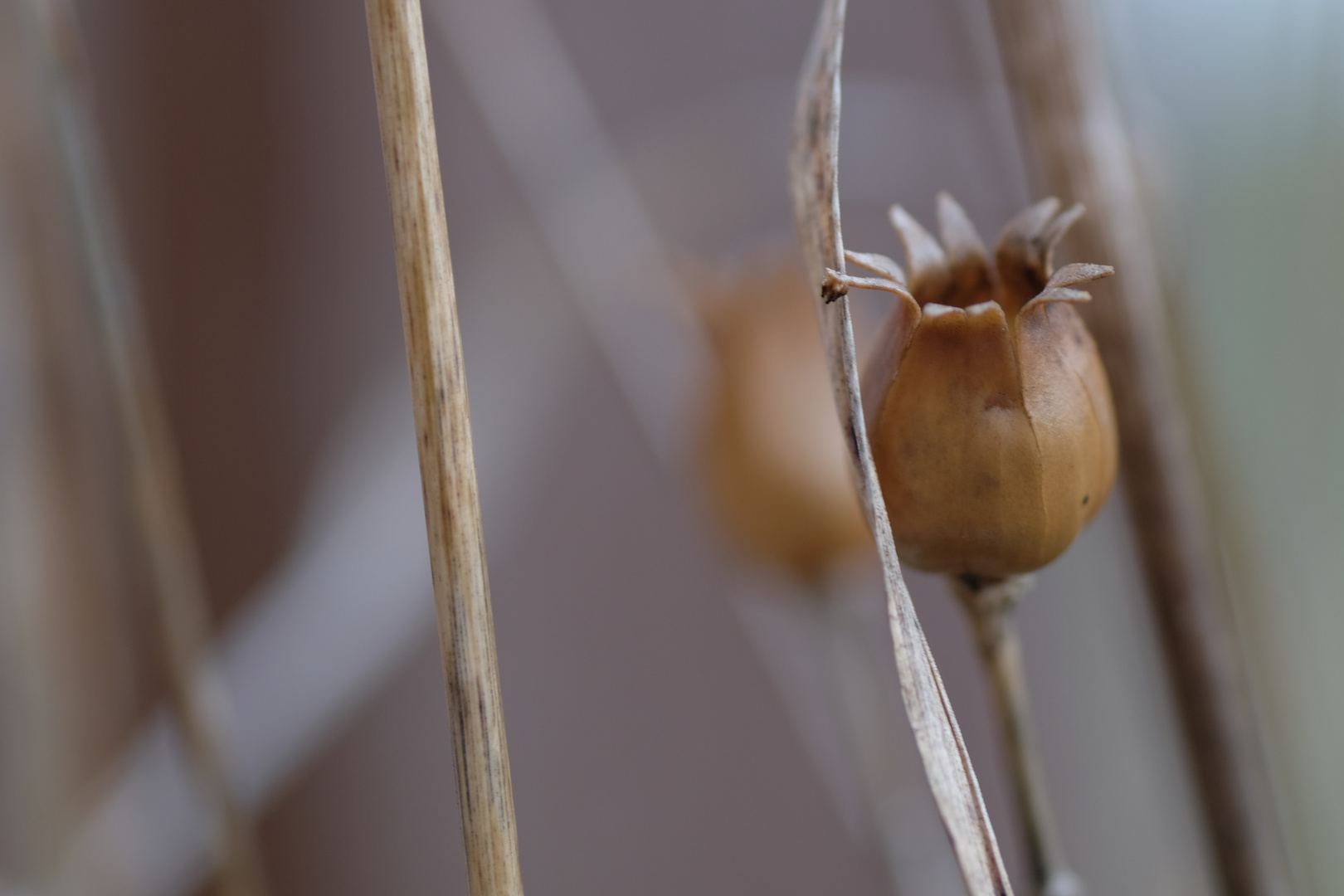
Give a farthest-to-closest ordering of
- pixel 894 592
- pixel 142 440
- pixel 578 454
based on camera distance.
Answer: pixel 578 454, pixel 142 440, pixel 894 592

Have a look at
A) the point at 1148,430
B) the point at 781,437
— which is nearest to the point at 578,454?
the point at 781,437

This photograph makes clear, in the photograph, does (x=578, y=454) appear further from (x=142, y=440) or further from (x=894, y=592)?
(x=894, y=592)

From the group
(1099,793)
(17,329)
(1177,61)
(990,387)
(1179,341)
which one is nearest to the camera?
(990,387)

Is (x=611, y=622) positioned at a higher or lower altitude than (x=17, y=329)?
lower

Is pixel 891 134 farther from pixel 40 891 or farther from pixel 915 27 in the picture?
pixel 40 891

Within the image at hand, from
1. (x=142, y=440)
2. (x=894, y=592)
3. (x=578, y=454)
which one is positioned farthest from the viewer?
(x=578, y=454)

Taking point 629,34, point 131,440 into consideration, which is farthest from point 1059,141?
point 629,34

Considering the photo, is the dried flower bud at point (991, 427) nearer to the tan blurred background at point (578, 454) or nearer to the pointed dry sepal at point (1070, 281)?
the pointed dry sepal at point (1070, 281)

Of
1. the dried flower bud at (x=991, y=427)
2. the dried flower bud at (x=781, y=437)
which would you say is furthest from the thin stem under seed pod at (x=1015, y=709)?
the dried flower bud at (x=781, y=437)
